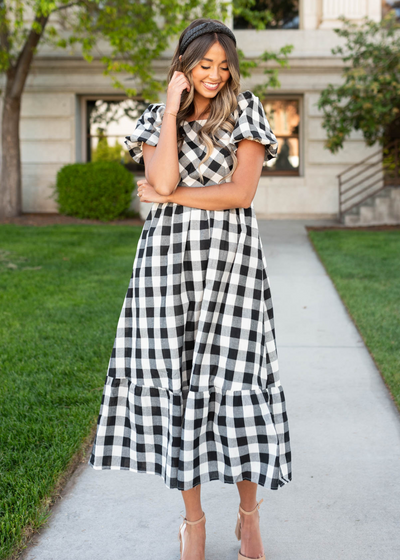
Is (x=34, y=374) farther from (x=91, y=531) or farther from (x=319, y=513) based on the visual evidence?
(x=319, y=513)

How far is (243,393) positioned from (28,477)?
125 cm

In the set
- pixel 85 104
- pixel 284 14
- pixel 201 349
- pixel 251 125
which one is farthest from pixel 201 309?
pixel 284 14

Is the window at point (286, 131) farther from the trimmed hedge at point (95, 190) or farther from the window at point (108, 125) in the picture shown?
the trimmed hedge at point (95, 190)

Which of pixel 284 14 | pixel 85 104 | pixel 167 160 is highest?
pixel 284 14

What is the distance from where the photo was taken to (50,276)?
7723mm

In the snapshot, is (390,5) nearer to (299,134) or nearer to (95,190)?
(299,134)

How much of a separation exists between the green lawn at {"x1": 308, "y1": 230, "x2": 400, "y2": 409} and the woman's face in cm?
244

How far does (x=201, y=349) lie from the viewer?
79.0 inches

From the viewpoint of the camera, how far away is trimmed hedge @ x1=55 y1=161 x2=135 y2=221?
14562mm

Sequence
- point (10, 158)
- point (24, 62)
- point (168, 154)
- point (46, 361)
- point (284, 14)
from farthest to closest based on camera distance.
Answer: point (284, 14) → point (10, 158) → point (24, 62) → point (46, 361) → point (168, 154)

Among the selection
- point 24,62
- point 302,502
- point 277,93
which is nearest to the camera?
point 302,502

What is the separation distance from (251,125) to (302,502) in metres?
1.64

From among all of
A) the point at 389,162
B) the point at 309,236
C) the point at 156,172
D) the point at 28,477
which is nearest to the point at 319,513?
the point at 28,477

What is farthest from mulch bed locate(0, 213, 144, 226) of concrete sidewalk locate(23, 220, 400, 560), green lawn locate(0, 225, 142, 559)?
concrete sidewalk locate(23, 220, 400, 560)
